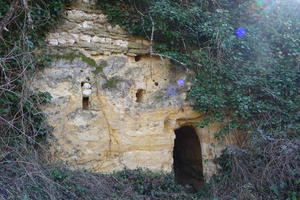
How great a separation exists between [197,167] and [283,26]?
371 cm

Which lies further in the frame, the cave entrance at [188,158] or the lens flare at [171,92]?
the cave entrance at [188,158]

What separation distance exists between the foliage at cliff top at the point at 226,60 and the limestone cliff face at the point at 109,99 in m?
0.28

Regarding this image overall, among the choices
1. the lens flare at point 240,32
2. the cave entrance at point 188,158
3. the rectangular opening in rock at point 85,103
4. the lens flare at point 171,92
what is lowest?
the cave entrance at point 188,158

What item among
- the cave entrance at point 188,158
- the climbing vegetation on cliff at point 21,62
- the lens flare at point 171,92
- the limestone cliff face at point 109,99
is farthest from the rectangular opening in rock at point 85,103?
the cave entrance at point 188,158

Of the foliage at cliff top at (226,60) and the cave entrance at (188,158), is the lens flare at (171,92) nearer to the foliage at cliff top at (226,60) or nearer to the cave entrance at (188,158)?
the foliage at cliff top at (226,60)

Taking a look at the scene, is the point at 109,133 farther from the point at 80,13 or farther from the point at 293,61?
the point at 293,61

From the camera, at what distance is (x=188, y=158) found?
8.10 m

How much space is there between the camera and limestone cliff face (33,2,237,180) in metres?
5.34

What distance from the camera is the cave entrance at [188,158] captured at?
7.69m

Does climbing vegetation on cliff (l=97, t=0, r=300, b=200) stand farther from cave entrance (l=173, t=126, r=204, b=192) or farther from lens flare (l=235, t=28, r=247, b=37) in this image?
cave entrance (l=173, t=126, r=204, b=192)

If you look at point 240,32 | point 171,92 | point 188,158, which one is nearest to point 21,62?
point 171,92

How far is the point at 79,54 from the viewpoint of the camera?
5609 mm

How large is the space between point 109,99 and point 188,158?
11.0 ft

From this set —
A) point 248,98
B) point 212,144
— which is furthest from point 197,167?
point 248,98
